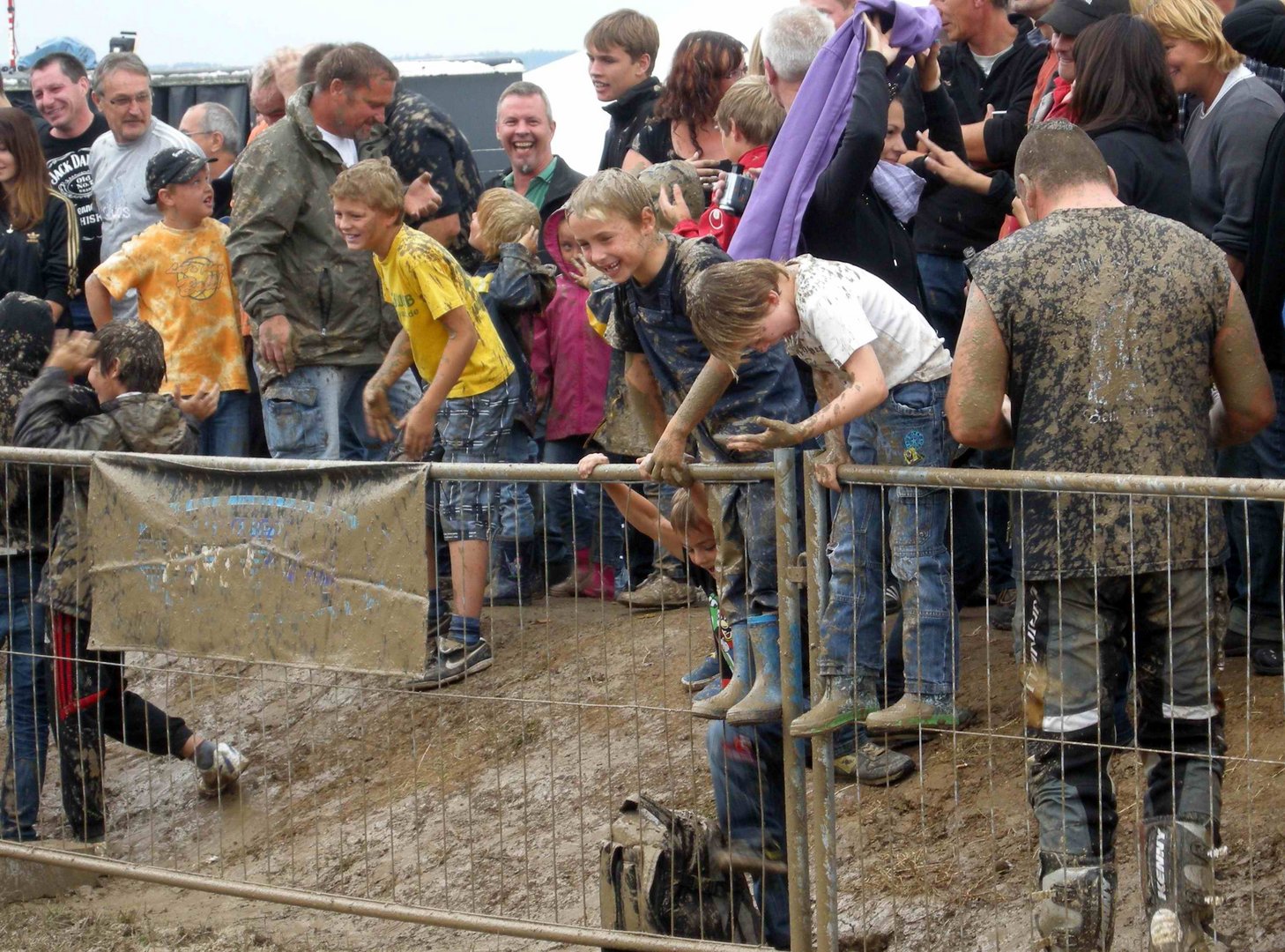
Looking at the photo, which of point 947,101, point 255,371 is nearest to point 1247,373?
point 947,101

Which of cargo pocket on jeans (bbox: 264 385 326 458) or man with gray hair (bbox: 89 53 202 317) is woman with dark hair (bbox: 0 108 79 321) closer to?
man with gray hair (bbox: 89 53 202 317)

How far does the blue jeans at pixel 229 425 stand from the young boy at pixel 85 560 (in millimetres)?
1636

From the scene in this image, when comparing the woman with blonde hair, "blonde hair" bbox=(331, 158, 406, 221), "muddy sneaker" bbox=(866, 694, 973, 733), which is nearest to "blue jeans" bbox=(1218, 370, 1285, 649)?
the woman with blonde hair

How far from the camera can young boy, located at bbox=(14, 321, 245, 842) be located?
577 cm

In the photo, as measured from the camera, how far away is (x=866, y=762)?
543cm

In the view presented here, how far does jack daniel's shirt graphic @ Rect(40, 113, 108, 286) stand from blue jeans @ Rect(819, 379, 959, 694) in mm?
4898

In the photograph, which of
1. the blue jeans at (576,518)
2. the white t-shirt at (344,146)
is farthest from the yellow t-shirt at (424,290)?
the white t-shirt at (344,146)

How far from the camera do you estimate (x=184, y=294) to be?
25.3ft

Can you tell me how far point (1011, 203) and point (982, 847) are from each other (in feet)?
7.91

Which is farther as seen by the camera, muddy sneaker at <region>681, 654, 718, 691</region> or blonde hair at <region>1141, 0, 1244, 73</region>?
muddy sneaker at <region>681, 654, 718, 691</region>

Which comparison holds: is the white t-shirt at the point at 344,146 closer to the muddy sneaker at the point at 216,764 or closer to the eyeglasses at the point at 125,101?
the eyeglasses at the point at 125,101

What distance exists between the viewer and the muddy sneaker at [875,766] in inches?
213

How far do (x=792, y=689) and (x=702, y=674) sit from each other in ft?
5.17

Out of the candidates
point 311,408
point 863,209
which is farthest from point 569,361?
point 863,209
